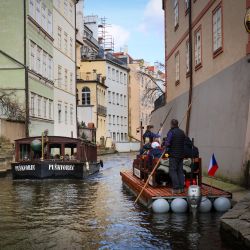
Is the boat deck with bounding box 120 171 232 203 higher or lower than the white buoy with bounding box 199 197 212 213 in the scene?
A: higher

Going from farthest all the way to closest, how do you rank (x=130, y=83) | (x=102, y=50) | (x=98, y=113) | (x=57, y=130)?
(x=130, y=83) < (x=102, y=50) < (x=98, y=113) < (x=57, y=130)

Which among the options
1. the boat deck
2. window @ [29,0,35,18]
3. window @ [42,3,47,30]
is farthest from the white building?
the boat deck

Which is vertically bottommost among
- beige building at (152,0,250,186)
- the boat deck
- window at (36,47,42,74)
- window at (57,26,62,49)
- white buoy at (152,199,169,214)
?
white buoy at (152,199,169,214)

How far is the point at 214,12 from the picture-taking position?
1975 centimetres

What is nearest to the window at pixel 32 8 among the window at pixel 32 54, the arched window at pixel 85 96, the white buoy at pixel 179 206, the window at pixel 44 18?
the window at pixel 32 54

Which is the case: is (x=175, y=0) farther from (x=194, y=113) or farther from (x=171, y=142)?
(x=171, y=142)

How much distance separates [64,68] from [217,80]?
1235 inches

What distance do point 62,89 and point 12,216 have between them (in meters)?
35.5

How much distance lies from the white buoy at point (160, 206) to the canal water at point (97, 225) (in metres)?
0.16

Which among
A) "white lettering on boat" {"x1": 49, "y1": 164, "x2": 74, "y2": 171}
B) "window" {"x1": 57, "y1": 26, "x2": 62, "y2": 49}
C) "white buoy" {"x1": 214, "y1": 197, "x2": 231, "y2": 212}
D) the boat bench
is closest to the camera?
"white buoy" {"x1": 214, "y1": 197, "x2": 231, "y2": 212}

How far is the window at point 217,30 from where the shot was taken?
1895 cm

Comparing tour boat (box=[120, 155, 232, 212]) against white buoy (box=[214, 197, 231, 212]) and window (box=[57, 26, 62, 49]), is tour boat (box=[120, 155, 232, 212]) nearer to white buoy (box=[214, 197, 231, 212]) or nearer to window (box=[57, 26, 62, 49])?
white buoy (box=[214, 197, 231, 212])

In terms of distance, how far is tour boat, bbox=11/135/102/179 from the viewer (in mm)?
23422

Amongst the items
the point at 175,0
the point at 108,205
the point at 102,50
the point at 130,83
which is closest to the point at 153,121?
the point at 175,0
